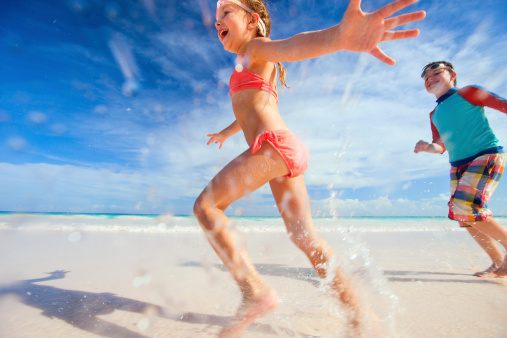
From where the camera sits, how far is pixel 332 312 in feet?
5.40

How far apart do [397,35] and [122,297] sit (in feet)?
7.90

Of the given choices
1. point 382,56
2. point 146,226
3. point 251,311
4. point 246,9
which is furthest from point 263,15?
point 146,226

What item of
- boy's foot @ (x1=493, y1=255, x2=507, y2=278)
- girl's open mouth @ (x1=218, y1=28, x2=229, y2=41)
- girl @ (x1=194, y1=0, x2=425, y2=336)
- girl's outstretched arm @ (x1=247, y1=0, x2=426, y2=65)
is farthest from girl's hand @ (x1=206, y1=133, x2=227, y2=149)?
boy's foot @ (x1=493, y1=255, x2=507, y2=278)

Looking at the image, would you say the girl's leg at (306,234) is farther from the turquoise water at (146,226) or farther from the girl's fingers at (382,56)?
the turquoise water at (146,226)

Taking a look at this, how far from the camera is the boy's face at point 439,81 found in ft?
9.45

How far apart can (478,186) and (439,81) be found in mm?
1178

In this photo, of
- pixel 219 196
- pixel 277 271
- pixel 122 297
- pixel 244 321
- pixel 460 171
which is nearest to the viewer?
pixel 244 321

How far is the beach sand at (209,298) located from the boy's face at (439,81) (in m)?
1.91

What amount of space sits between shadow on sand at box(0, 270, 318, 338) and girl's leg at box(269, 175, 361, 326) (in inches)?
13.5

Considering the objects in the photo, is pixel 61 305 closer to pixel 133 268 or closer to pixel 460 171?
pixel 133 268

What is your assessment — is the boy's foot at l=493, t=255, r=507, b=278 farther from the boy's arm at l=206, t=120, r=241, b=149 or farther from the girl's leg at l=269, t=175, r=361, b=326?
the boy's arm at l=206, t=120, r=241, b=149

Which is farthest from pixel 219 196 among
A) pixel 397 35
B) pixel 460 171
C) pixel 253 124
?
pixel 460 171

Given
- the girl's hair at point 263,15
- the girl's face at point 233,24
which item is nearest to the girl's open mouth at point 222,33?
the girl's face at point 233,24

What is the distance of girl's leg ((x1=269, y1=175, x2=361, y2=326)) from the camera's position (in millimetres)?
1495
